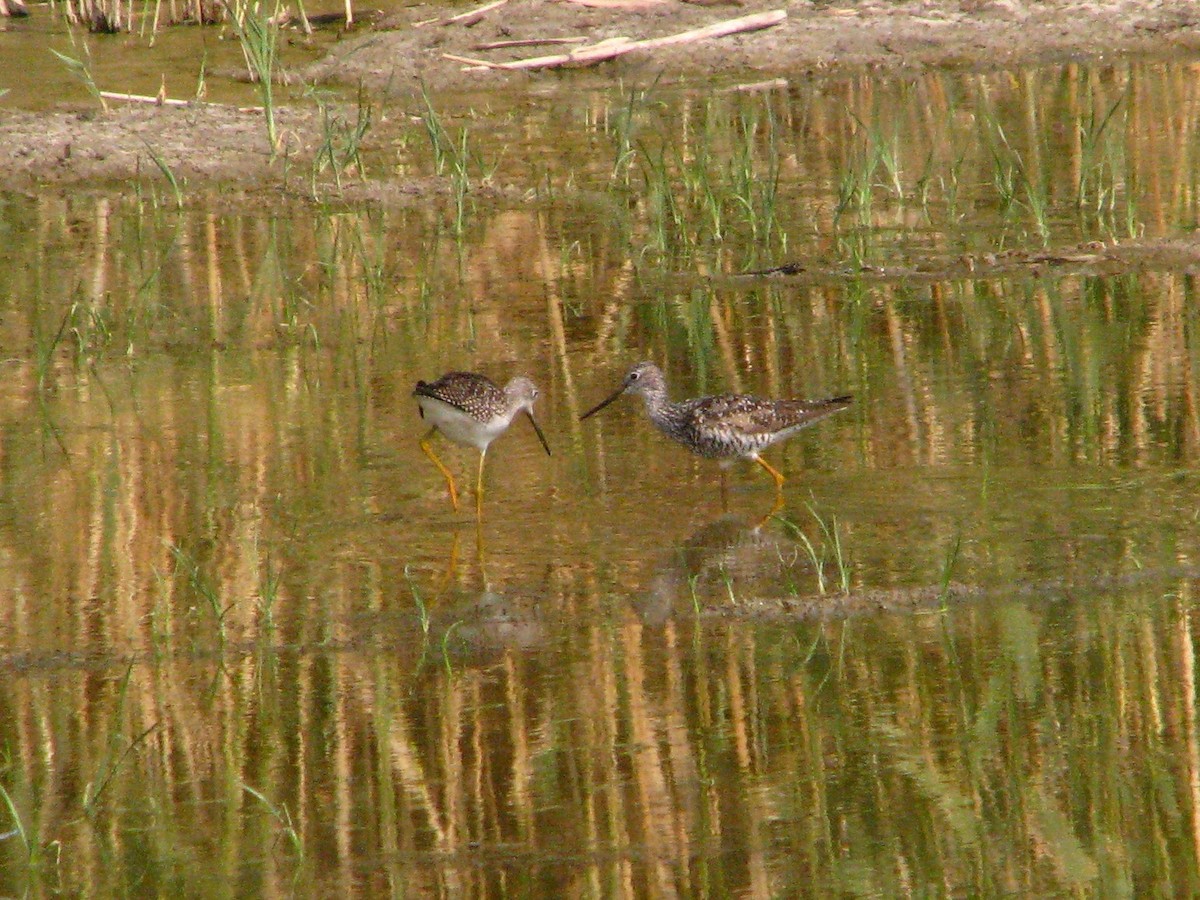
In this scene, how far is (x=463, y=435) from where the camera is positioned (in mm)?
7762

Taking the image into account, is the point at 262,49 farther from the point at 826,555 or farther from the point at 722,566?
the point at 826,555

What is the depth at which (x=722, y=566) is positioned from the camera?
265 inches

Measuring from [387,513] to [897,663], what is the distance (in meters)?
2.47

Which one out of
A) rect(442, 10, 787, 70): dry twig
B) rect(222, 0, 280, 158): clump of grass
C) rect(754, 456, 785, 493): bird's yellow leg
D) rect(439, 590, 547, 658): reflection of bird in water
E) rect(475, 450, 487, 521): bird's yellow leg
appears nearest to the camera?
rect(439, 590, 547, 658): reflection of bird in water

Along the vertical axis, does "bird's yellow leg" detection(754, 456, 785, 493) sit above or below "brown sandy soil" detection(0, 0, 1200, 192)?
below

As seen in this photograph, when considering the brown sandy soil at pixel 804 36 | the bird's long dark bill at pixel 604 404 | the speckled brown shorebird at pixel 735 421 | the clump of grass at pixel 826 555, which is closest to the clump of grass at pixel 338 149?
the brown sandy soil at pixel 804 36

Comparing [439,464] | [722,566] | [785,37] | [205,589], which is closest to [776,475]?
[722,566]

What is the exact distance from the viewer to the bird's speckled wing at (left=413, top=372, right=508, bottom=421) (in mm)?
7629

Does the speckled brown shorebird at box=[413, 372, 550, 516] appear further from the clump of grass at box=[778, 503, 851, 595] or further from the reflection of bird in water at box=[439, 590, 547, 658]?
the clump of grass at box=[778, 503, 851, 595]

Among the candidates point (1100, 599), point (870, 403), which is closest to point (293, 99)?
point (870, 403)

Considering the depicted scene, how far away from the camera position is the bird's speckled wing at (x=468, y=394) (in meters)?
7.63

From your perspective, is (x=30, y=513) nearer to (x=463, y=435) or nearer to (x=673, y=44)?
(x=463, y=435)

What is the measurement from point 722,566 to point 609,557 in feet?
1.26

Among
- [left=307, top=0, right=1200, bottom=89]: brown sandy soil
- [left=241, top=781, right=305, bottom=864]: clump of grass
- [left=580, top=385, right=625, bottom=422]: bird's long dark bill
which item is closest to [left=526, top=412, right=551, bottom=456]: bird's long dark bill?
[left=580, top=385, right=625, bottom=422]: bird's long dark bill
